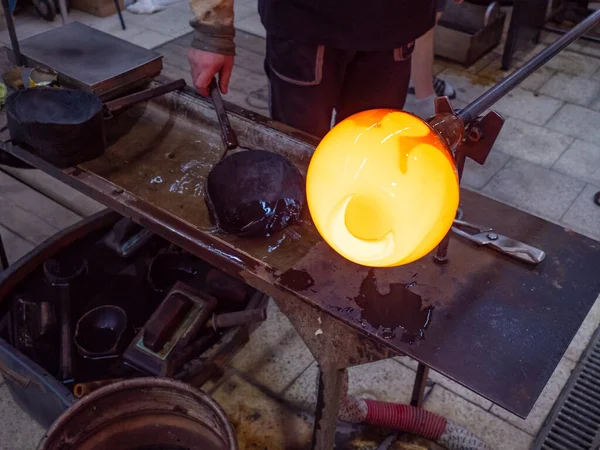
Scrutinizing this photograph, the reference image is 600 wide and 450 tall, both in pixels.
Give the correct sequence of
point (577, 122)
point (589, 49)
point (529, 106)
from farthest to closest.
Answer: point (589, 49), point (529, 106), point (577, 122)

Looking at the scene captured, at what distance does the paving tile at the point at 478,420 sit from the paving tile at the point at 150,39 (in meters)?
3.92

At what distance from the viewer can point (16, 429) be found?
2.45 m

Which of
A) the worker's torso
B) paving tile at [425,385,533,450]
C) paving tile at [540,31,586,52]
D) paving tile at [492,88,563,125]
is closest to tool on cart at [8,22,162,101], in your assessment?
the worker's torso

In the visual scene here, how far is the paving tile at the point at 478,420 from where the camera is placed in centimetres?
248

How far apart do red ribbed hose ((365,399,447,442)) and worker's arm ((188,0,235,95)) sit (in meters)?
1.36

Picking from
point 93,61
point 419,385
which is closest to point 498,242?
point 419,385

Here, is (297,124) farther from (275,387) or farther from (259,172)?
(275,387)

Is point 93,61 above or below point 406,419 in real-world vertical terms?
above

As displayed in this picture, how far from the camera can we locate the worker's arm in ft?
6.92

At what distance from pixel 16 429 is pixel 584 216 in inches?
125

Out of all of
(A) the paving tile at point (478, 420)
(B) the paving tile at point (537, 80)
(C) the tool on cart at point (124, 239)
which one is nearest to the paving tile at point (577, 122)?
(B) the paving tile at point (537, 80)

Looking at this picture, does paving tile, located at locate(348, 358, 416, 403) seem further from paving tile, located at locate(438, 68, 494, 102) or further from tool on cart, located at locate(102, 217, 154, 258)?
paving tile, located at locate(438, 68, 494, 102)

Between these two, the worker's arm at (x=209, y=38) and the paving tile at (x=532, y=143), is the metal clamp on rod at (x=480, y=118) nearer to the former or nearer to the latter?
the worker's arm at (x=209, y=38)

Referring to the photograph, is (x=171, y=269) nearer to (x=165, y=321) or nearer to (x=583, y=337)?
(x=165, y=321)
